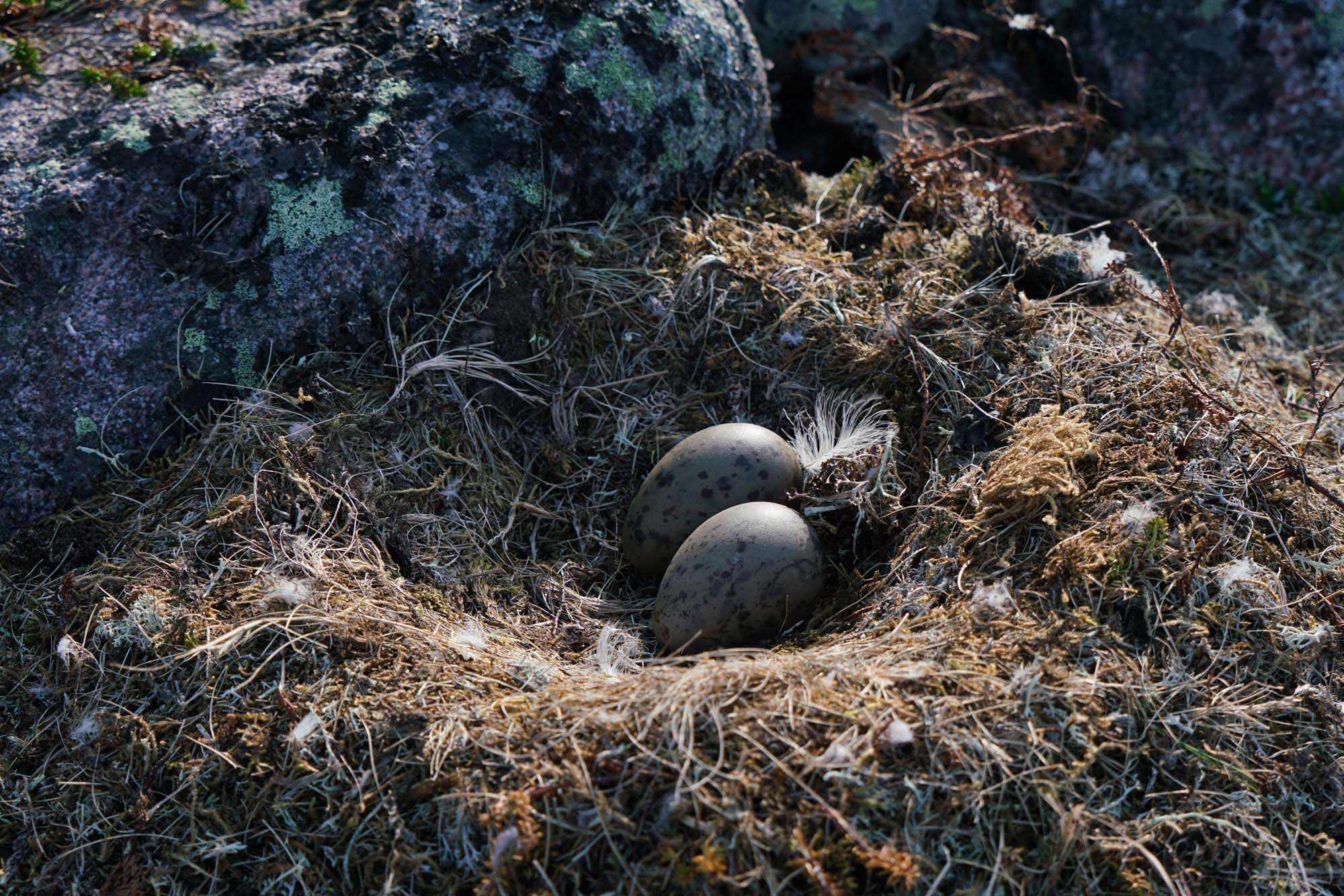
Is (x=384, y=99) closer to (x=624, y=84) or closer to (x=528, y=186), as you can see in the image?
(x=528, y=186)

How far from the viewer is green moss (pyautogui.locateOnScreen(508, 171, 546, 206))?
3730mm

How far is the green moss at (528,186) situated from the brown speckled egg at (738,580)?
155cm

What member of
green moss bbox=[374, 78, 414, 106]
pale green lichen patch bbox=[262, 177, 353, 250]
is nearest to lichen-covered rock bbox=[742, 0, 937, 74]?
green moss bbox=[374, 78, 414, 106]

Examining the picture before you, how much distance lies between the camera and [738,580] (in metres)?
2.81

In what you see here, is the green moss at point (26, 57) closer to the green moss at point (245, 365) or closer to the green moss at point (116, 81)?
the green moss at point (116, 81)

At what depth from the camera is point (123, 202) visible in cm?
336

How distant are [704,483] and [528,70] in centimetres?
184

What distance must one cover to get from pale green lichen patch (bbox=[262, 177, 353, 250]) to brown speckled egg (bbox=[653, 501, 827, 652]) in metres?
1.69

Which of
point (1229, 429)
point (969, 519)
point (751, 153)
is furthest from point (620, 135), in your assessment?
point (1229, 429)

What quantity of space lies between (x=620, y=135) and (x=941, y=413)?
5.47 feet

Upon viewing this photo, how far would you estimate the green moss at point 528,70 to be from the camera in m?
3.80

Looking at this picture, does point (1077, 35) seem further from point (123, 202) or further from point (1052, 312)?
point (123, 202)

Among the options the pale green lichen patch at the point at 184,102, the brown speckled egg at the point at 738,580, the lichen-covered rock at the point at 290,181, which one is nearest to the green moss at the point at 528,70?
the lichen-covered rock at the point at 290,181

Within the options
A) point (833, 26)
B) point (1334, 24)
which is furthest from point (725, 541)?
point (1334, 24)
